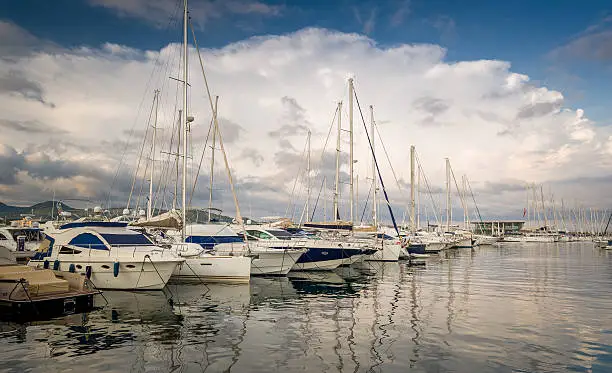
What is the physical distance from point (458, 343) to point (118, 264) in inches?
637

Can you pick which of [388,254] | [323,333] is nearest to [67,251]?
[323,333]

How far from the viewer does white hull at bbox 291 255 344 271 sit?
33.2 m

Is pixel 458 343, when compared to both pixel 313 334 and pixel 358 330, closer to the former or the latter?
pixel 358 330

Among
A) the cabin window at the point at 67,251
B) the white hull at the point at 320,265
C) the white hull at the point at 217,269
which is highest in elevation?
the cabin window at the point at 67,251

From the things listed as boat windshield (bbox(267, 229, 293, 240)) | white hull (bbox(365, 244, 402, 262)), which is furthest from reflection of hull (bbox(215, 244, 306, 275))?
white hull (bbox(365, 244, 402, 262))

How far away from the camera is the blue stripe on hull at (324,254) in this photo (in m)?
33.2

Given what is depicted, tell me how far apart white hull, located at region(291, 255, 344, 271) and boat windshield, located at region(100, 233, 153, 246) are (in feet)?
41.1

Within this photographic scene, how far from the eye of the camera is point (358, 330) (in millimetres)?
14180

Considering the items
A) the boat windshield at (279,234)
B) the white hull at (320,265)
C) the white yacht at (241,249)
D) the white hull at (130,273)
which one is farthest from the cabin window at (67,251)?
the boat windshield at (279,234)

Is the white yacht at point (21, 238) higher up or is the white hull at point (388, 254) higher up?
the white yacht at point (21, 238)

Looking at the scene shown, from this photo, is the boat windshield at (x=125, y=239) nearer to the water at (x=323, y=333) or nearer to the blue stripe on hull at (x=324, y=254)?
the water at (x=323, y=333)

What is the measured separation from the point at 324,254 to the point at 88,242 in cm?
1697

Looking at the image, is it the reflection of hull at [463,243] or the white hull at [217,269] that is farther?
the reflection of hull at [463,243]

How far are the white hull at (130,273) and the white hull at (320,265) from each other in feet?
42.6
